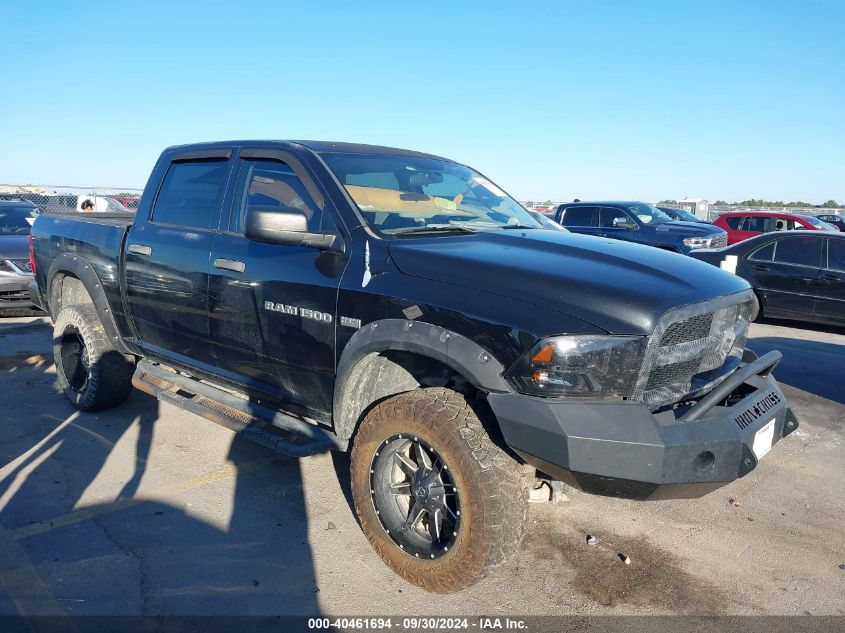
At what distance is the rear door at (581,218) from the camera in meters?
14.3

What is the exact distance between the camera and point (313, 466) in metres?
4.49

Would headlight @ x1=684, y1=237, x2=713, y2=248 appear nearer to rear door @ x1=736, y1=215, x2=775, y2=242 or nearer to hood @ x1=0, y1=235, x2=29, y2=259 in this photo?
rear door @ x1=736, y1=215, x2=775, y2=242

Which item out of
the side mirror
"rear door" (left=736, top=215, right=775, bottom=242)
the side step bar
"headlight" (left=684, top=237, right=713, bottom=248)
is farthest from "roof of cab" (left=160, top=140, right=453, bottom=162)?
"rear door" (left=736, top=215, right=775, bottom=242)

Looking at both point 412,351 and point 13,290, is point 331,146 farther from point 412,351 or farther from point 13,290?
point 13,290

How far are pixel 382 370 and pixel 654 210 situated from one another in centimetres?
1278

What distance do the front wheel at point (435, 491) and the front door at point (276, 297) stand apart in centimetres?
48

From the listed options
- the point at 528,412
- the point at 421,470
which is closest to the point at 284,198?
the point at 421,470

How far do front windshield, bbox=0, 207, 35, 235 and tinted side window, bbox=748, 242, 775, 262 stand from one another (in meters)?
11.0

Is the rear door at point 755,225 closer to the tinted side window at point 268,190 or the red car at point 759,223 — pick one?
the red car at point 759,223

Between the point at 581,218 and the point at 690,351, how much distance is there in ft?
39.9

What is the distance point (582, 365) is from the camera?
255cm

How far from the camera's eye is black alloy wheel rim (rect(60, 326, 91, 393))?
5302 millimetres

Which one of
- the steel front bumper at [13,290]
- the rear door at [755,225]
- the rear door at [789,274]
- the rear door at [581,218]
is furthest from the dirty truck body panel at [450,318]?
the rear door at [755,225]

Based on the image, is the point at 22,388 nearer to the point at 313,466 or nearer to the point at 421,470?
the point at 313,466
